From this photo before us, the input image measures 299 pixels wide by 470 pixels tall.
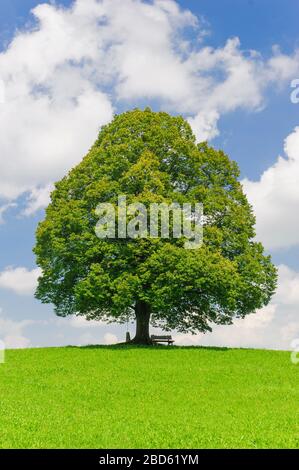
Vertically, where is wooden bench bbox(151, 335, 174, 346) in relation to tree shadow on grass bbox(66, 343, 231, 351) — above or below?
above

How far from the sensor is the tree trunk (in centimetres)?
4250

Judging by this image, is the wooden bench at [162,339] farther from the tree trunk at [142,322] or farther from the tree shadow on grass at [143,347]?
the tree shadow on grass at [143,347]

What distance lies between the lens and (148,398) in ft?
83.1

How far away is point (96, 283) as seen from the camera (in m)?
38.9

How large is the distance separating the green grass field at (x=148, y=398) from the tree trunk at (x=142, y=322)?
11.6 feet

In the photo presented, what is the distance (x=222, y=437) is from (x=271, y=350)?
2604 centimetres

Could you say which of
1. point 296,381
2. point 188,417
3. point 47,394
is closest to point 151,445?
point 188,417

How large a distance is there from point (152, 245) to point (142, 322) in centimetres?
686

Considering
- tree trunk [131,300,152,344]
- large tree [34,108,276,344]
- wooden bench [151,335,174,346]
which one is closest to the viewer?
large tree [34,108,276,344]

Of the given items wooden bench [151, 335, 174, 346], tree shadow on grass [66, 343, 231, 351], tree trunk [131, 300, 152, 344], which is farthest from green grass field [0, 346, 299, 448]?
wooden bench [151, 335, 174, 346]

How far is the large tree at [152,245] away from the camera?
3871cm

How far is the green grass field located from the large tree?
13.1ft

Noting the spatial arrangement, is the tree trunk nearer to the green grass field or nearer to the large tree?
the large tree

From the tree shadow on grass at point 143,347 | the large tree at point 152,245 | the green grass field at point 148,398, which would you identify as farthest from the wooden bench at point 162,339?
the green grass field at point 148,398
